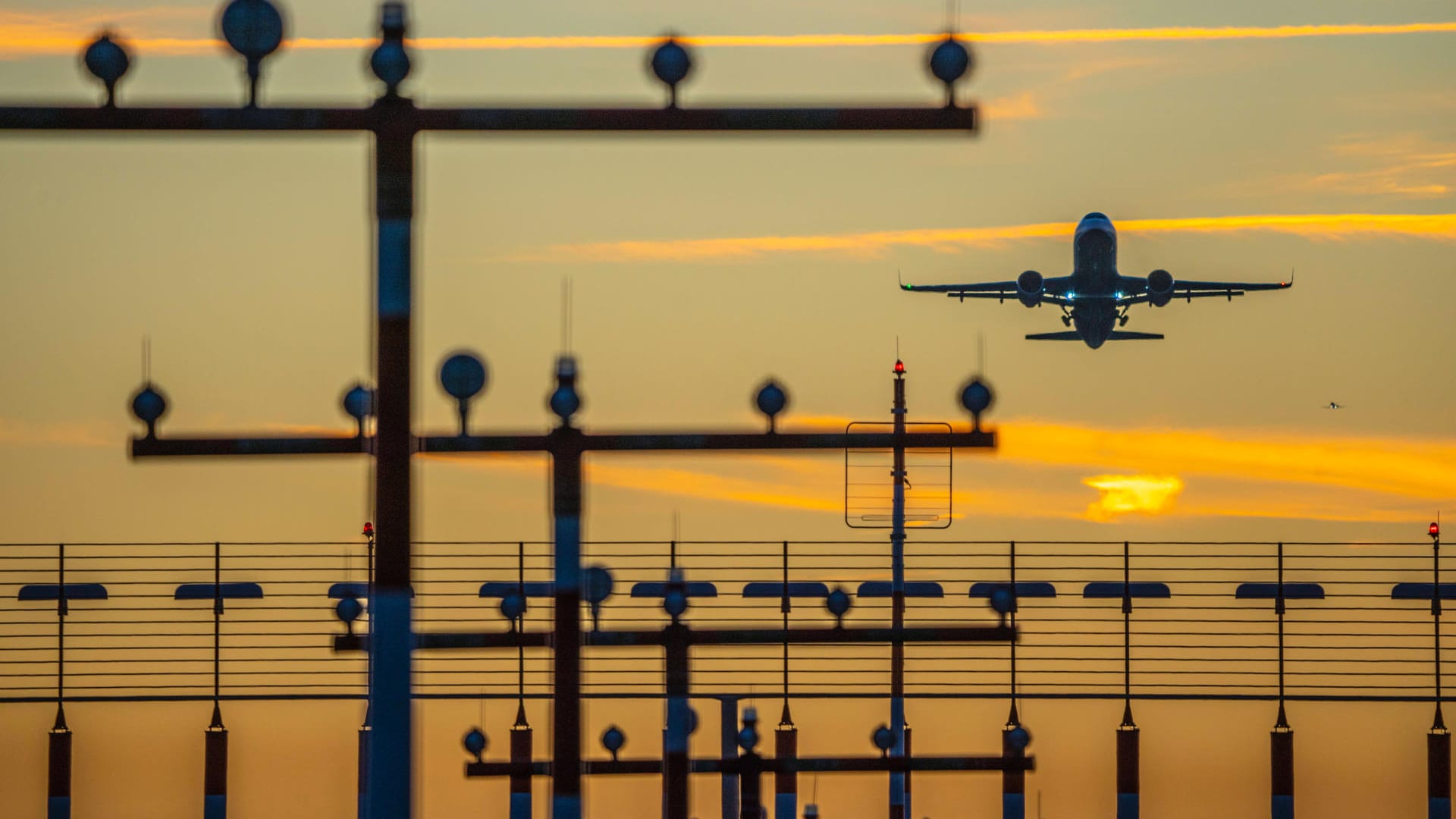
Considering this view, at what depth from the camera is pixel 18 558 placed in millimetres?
46281

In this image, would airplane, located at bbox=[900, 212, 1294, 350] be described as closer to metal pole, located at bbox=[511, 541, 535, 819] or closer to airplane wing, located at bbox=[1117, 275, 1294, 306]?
airplane wing, located at bbox=[1117, 275, 1294, 306]

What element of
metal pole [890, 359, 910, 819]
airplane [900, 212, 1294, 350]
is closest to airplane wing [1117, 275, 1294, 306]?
airplane [900, 212, 1294, 350]

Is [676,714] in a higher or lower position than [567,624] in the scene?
lower

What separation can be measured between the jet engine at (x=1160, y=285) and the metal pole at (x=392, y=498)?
63.5 m

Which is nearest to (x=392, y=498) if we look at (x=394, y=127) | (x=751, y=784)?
(x=394, y=127)

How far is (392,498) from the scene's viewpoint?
1371cm

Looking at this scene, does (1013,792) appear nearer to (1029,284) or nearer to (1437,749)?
(1437,749)

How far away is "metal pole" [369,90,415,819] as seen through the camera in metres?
13.5

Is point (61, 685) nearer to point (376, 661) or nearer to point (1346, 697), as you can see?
point (1346, 697)

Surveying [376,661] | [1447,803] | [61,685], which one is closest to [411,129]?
[376,661]

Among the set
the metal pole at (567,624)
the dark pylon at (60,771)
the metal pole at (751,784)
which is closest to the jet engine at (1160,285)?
the dark pylon at (60,771)

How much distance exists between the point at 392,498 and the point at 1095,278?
6974 cm

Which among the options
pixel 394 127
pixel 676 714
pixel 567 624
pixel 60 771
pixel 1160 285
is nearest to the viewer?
pixel 394 127

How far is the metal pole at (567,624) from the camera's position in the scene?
19.2 m
